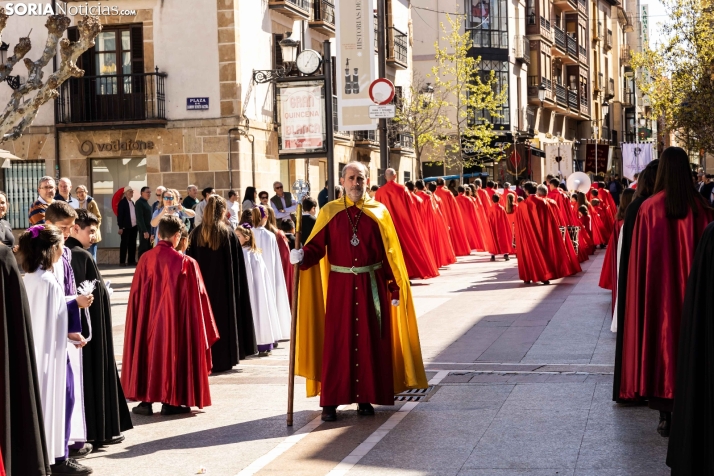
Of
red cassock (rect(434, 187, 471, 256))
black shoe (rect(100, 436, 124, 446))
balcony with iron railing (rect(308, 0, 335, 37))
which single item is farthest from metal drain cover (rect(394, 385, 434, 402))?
balcony with iron railing (rect(308, 0, 335, 37))

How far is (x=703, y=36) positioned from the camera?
116ft

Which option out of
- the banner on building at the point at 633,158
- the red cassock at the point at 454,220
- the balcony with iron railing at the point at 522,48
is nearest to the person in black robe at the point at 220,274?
the red cassock at the point at 454,220

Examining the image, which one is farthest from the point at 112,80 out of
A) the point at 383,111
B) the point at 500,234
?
the point at 383,111

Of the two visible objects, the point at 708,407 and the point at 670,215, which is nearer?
the point at 708,407

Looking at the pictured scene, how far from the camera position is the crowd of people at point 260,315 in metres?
5.36

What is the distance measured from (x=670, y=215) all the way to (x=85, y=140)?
2215cm

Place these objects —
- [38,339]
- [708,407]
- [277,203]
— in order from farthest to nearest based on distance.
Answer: [277,203] < [38,339] < [708,407]

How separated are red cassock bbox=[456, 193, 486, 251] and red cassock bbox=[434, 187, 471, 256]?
0.33m

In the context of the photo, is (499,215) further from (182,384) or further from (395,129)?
(182,384)

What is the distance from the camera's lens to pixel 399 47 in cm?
4009

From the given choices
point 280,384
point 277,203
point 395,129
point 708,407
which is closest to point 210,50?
point 277,203

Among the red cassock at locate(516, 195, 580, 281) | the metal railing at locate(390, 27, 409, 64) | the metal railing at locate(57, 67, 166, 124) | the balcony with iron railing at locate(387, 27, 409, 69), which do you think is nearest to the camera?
the red cassock at locate(516, 195, 580, 281)

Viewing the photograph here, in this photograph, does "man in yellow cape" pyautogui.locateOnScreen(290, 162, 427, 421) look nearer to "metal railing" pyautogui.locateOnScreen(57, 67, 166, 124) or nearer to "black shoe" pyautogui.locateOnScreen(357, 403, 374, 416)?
"black shoe" pyautogui.locateOnScreen(357, 403, 374, 416)

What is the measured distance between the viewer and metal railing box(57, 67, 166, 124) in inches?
1091
